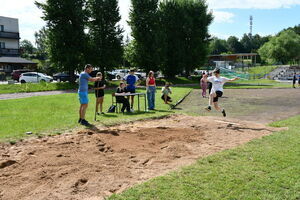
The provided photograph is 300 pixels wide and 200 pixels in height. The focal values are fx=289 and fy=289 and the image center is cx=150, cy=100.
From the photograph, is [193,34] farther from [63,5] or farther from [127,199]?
[127,199]

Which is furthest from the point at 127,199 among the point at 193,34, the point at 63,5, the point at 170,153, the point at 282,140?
the point at 193,34

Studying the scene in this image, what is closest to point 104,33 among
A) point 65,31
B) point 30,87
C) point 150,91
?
point 65,31

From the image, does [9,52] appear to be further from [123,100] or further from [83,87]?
[83,87]

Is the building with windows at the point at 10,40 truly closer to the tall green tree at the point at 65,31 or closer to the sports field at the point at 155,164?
the tall green tree at the point at 65,31

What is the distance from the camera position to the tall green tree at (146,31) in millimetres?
38781

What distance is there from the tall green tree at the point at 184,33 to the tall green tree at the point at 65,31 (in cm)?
1354

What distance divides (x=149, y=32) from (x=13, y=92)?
2028 centimetres

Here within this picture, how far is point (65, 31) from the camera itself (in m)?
31.7

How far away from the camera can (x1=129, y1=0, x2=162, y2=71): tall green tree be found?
38.8 metres

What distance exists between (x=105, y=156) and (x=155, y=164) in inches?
47.7

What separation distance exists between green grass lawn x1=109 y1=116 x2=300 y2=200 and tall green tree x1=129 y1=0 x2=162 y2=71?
3285 cm

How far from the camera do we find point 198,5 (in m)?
45.3

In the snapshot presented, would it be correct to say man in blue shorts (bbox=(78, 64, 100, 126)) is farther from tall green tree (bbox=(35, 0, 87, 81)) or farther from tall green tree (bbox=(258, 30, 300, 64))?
tall green tree (bbox=(258, 30, 300, 64))

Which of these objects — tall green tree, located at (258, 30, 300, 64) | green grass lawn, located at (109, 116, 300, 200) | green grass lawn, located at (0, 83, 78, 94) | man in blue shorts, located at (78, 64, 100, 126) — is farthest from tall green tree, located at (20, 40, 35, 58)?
green grass lawn, located at (109, 116, 300, 200)
